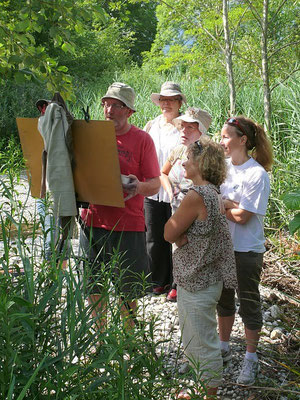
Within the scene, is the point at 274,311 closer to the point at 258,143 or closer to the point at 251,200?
the point at 251,200

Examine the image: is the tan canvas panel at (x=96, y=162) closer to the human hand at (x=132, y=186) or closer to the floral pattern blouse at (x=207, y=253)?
the human hand at (x=132, y=186)

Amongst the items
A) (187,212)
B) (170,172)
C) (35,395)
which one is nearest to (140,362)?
(35,395)

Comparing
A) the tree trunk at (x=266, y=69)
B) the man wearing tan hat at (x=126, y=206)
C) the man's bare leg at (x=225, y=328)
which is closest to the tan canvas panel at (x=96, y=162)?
the man wearing tan hat at (x=126, y=206)

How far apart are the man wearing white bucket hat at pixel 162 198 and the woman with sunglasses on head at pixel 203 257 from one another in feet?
6.07

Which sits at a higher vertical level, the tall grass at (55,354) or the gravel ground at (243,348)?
the tall grass at (55,354)

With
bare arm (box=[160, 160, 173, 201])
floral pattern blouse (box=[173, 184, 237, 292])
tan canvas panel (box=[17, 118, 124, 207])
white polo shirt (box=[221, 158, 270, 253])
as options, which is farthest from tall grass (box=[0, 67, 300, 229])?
floral pattern blouse (box=[173, 184, 237, 292])

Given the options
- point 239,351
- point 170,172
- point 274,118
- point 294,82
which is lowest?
point 239,351

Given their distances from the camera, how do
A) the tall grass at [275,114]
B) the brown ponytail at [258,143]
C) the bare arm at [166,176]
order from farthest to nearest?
the tall grass at [275,114], the bare arm at [166,176], the brown ponytail at [258,143]

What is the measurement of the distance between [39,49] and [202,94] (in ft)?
16.6

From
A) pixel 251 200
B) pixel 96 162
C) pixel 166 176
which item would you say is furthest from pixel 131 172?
pixel 166 176

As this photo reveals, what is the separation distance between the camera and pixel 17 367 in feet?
6.21

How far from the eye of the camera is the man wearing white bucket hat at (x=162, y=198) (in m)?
4.97

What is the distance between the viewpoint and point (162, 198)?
506cm

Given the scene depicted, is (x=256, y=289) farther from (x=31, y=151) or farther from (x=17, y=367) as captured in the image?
(x=17, y=367)
